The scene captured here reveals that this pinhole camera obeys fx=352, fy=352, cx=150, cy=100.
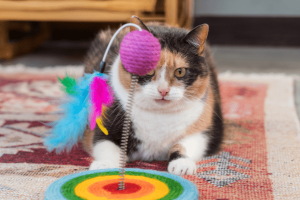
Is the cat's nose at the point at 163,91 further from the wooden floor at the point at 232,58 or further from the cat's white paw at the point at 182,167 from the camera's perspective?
the wooden floor at the point at 232,58

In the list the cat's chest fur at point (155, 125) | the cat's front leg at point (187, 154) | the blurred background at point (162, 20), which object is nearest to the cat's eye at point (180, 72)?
the cat's chest fur at point (155, 125)

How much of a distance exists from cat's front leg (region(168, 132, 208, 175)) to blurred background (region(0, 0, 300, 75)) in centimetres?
136

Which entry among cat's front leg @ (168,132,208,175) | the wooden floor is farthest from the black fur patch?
the wooden floor

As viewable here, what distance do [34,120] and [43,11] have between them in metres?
1.21

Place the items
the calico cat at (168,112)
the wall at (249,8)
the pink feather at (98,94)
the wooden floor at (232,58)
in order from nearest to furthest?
the pink feather at (98,94)
the calico cat at (168,112)
the wooden floor at (232,58)
the wall at (249,8)

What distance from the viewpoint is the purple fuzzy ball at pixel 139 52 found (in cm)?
70

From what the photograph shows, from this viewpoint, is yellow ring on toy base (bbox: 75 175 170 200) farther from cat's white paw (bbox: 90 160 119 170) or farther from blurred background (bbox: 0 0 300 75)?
blurred background (bbox: 0 0 300 75)

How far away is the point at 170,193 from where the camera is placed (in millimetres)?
800

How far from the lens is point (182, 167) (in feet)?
3.27

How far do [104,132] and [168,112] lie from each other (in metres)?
0.26

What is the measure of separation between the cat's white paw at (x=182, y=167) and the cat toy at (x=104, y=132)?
92 millimetres

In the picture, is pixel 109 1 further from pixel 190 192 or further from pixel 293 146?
pixel 190 192

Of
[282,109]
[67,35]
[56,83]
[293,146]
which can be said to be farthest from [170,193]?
[67,35]

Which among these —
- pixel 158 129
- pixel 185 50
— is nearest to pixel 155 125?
pixel 158 129
